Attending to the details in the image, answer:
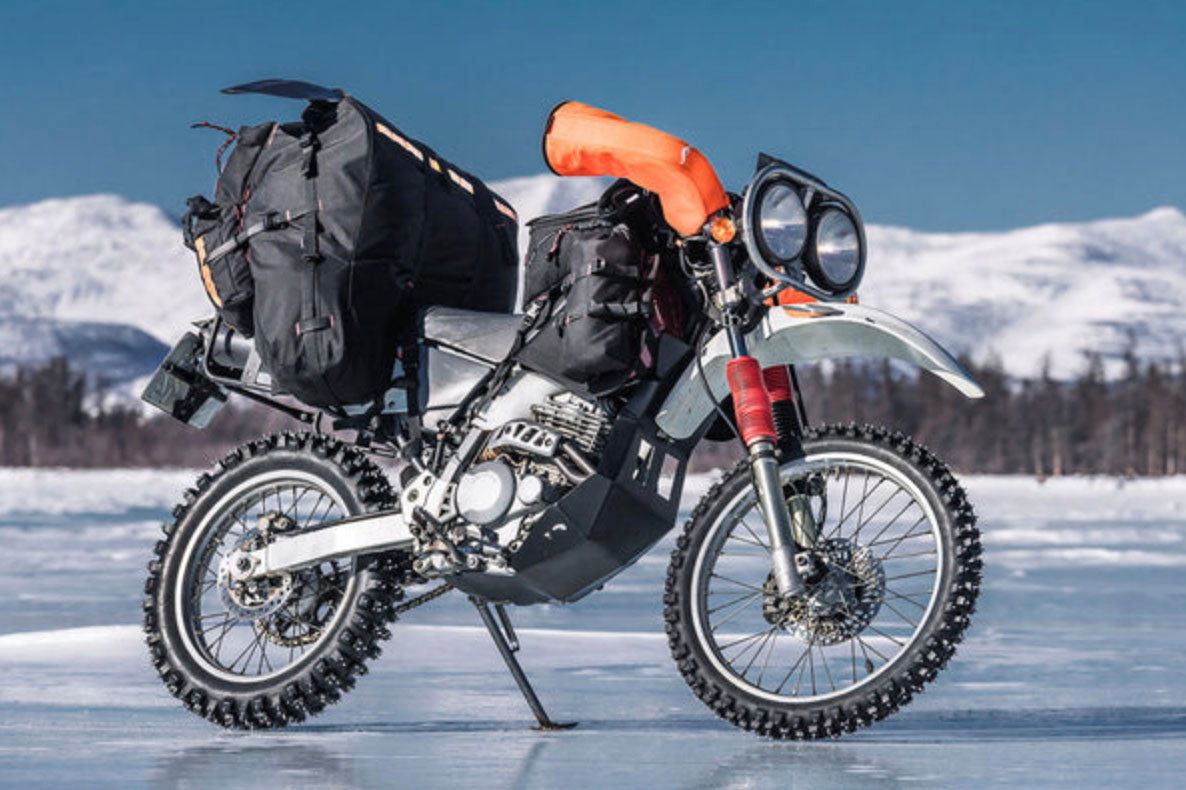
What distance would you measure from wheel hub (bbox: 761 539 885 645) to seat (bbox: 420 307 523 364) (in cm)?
106

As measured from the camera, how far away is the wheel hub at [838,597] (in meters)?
4.46

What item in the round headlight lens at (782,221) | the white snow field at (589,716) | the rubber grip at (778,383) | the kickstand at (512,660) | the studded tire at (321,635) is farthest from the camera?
the studded tire at (321,635)

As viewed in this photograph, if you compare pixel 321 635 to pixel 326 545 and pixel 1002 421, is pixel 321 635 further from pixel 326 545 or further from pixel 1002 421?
pixel 1002 421

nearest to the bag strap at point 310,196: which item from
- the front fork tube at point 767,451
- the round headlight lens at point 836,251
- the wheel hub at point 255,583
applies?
the wheel hub at point 255,583

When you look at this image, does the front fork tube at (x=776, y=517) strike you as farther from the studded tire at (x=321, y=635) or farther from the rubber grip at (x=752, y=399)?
the studded tire at (x=321, y=635)

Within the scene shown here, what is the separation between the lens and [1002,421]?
117m

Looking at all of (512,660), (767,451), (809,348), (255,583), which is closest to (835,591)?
(767,451)

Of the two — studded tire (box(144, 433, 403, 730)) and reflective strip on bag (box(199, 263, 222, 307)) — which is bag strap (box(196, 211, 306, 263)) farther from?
studded tire (box(144, 433, 403, 730))

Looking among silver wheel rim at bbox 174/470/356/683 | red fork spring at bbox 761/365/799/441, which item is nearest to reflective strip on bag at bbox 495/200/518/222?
silver wheel rim at bbox 174/470/356/683

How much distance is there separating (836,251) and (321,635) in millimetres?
1908

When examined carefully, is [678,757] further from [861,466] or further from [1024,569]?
[1024,569]

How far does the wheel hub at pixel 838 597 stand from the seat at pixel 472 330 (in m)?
1.06

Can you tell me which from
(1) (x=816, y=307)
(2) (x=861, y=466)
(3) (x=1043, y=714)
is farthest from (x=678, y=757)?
(3) (x=1043, y=714)

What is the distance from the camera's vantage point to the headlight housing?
445 cm
